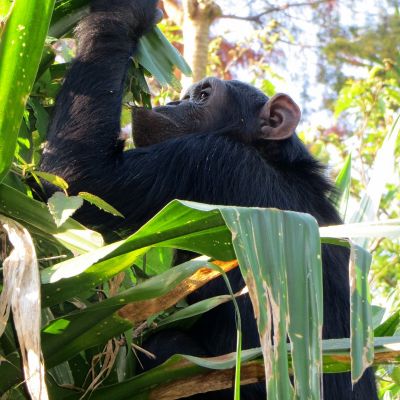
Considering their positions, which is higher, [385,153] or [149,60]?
[149,60]

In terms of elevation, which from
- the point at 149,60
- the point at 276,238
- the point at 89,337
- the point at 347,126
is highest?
the point at 149,60

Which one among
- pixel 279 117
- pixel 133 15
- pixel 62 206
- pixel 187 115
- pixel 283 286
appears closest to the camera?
pixel 283 286

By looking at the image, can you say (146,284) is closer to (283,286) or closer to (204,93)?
(283,286)

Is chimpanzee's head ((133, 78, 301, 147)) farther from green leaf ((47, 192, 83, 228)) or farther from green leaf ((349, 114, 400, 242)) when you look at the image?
green leaf ((47, 192, 83, 228))

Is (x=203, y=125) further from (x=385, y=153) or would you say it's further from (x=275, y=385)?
(x=275, y=385)

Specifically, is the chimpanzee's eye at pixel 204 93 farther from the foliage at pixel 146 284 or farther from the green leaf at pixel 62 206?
the green leaf at pixel 62 206

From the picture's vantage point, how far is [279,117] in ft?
14.0

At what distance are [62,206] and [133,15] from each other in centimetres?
170

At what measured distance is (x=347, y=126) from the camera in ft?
57.2

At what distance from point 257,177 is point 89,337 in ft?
4.89

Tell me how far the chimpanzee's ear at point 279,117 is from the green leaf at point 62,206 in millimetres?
1990

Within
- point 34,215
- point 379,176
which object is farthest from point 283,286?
point 379,176

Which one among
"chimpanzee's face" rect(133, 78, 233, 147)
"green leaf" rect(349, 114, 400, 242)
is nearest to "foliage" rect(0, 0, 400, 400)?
"chimpanzee's face" rect(133, 78, 233, 147)

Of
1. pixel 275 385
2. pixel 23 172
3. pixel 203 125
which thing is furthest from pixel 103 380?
pixel 203 125
